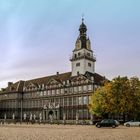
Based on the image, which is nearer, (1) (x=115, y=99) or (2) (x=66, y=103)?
(1) (x=115, y=99)

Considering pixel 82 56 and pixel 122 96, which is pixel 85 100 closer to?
pixel 82 56

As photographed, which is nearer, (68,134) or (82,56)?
(68,134)

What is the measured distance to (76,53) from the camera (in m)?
97.1

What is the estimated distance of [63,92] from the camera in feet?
315

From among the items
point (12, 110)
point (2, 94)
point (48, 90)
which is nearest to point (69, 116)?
point (48, 90)

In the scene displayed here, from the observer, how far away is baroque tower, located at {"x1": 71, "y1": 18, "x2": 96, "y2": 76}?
93938 millimetres

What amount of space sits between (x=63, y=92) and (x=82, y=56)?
1315 centimetres

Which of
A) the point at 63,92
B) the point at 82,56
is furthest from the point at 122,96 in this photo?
the point at 63,92

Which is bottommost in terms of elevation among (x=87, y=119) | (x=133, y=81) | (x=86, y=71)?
(x=87, y=119)

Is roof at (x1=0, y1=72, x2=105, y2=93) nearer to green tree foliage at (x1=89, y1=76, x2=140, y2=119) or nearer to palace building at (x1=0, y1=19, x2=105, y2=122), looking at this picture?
palace building at (x1=0, y1=19, x2=105, y2=122)

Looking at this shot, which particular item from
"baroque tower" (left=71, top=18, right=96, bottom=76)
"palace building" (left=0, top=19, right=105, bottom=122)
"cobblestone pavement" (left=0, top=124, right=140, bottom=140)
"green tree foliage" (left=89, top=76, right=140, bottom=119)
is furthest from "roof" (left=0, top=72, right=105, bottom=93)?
"cobblestone pavement" (left=0, top=124, right=140, bottom=140)

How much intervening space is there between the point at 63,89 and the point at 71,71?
22.1 ft

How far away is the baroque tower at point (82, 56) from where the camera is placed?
9394 centimetres

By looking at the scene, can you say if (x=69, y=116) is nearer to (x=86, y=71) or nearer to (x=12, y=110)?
(x=86, y=71)
